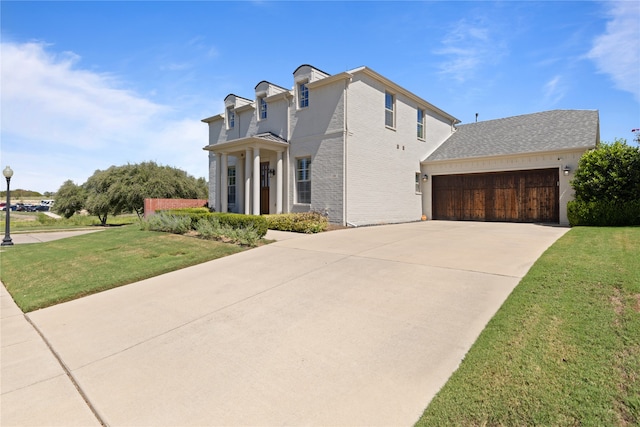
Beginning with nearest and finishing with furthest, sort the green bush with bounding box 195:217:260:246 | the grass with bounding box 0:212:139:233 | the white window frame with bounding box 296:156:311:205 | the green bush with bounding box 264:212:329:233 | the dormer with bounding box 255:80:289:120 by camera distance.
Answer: the green bush with bounding box 195:217:260:246 → the green bush with bounding box 264:212:329:233 → the white window frame with bounding box 296:156:311:205 → the dormer with bounding box 255:80:289:120 → the grass with bounding box 0:212:139:233

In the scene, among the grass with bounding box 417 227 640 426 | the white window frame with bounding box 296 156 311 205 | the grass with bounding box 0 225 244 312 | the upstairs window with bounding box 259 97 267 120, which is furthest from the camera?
the upstairs window with bounding box 259 97 267 120

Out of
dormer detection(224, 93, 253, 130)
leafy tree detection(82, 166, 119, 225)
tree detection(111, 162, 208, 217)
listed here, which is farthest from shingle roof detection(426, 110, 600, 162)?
leafy tree detection(82, 166, 119, 225)

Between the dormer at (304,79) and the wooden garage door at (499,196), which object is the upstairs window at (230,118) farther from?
Result: the wooden garage door at (499,196)

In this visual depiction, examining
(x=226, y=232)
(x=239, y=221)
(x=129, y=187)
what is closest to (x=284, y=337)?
(x=226, y=232)

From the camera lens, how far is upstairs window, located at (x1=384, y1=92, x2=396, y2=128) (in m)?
16.3

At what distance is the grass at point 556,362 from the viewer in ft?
8.35

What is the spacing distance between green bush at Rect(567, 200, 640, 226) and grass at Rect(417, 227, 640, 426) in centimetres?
874

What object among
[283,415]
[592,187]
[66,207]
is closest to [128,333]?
[283,415]

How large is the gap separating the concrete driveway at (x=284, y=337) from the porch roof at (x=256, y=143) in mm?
8778

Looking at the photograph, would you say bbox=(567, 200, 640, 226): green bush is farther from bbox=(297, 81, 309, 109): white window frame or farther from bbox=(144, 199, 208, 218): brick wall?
bbox=(144, 199, 208, 218): brick wall

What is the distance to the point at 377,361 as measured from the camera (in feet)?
11.4

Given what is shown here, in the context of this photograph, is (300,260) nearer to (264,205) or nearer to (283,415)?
(283,415)

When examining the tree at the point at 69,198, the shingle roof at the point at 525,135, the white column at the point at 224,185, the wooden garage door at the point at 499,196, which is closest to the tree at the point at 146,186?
the tree at the point at 69,198

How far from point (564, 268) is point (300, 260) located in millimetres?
4972
